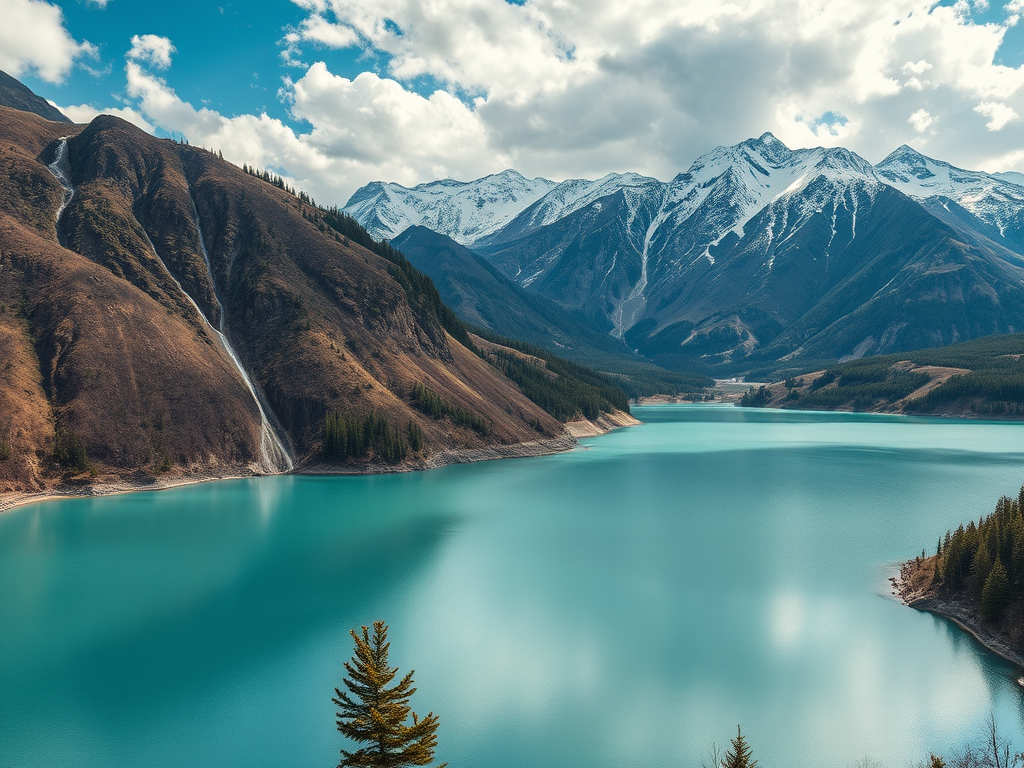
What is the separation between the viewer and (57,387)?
81938mm

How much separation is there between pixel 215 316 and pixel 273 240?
76.4 feet

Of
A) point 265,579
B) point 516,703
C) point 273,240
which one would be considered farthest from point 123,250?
point 516,703

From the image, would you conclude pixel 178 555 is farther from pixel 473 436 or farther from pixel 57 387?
pixel 473 436

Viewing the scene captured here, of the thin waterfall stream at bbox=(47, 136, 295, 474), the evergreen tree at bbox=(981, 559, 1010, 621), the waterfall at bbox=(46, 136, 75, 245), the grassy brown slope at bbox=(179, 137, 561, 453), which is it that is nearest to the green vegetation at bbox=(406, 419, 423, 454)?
the grassy brown slope at bbox=(179, 137, 561, 453)

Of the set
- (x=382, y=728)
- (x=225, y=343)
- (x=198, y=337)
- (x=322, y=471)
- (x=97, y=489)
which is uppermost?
(x=225, y=343)

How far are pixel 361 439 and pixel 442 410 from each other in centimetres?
1898

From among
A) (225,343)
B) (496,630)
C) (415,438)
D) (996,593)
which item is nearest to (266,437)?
(415,438)

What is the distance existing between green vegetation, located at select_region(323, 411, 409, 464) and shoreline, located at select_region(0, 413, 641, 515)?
1851 millimetres

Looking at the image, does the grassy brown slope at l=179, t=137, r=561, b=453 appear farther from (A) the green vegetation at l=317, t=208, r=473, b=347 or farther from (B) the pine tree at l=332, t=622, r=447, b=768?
(B) the pine tree at l=332, t=622, r=447, b=768

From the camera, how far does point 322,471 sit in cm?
9519

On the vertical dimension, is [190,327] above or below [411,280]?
below

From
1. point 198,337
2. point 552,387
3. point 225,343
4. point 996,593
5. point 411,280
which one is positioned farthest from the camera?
point 552,387

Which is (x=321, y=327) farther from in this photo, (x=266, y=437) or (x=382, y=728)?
(x=382, y=728)

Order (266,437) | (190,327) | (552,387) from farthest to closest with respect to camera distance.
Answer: (552,387) → (190,327) → (266,437)
